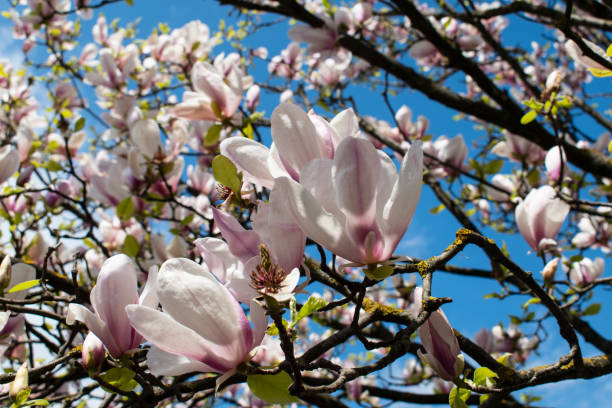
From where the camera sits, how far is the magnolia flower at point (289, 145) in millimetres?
639

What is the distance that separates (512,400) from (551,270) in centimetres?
89

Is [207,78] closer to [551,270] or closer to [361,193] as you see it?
[361,193]

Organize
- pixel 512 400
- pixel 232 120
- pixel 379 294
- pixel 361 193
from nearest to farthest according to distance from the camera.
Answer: pixel 361 193, pixel 232 120, pixel 512 400, pixel 379 294

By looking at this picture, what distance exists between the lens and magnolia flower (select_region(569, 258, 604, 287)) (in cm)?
222

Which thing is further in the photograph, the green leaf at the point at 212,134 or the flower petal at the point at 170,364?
the green leaf at the point at 212,134

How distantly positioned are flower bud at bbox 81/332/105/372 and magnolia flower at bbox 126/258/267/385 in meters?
0.22

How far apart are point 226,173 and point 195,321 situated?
0.24m

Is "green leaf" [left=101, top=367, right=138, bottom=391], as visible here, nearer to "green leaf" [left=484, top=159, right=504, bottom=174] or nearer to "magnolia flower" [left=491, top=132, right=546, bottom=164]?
"green leaf" [left=484, top=159, right=504, bottom=174]

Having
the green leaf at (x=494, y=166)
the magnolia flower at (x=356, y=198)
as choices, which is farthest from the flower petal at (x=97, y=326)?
the green leaf at (x=494, y=166)

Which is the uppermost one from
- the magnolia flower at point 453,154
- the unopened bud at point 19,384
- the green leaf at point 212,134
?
the magnolia flower at point 453,154

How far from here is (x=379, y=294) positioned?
3.73m

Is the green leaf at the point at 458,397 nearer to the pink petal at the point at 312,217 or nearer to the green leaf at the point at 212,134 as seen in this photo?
the pink petal at the point at 312,217

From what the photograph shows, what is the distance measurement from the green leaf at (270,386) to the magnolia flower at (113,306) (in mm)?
217

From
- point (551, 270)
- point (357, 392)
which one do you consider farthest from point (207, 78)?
point (357, 392)
